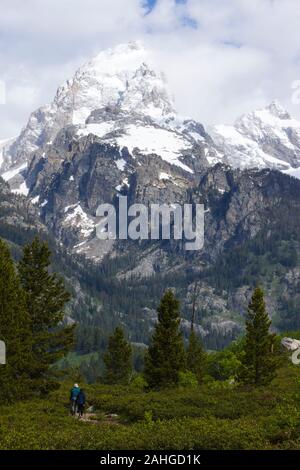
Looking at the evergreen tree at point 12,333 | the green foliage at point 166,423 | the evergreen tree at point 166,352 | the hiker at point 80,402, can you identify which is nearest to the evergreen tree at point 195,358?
the evergreen tree at point 166,352

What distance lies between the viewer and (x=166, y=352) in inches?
2355

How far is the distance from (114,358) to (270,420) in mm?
75759

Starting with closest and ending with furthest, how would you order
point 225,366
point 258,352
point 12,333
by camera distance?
point 12,333 → point 258,352 → point 225,366

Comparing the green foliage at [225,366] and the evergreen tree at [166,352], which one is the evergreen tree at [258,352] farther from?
the evergreen tree at [166,352]

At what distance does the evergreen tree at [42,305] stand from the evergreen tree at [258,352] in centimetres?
2212

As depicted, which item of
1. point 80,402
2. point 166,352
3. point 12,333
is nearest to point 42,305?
point 12,333

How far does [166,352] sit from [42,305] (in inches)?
667

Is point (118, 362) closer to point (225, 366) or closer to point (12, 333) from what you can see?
point (225, 366)

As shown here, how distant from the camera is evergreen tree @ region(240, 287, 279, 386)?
61250 mm

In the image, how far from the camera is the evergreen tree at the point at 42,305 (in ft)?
159

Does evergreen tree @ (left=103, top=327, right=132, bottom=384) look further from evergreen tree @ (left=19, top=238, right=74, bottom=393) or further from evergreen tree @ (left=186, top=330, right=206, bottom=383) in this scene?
evergreen tree @ (left=19, top=238, right=74, bottom=393)

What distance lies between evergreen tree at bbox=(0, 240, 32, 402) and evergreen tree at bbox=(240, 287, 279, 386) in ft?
86.1

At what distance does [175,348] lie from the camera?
197 ft

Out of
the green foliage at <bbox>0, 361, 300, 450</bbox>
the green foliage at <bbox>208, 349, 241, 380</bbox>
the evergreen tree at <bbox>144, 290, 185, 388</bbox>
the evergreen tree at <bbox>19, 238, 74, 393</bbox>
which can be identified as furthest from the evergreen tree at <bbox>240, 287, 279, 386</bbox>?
the evergreen tree at <bbox>19, 238, 74, 393</bbox>
